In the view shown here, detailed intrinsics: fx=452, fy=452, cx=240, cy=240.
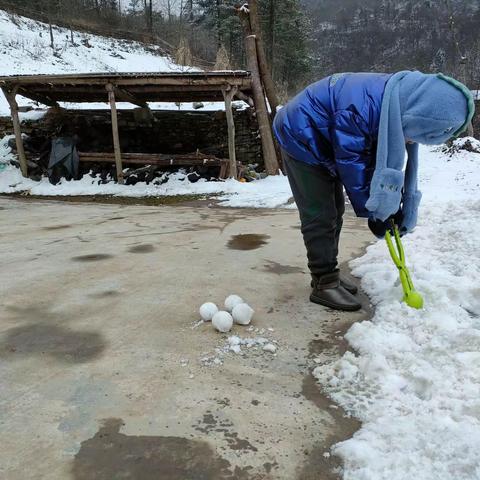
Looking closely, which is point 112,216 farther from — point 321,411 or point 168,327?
point 321,411

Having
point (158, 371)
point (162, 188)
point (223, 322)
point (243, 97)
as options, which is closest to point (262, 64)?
point (243, 97)

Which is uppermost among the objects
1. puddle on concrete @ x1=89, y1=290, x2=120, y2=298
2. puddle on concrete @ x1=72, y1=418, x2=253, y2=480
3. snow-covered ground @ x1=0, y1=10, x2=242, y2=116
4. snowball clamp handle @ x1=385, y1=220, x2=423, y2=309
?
snow-covered ground @ x1=0, y1=10, x2=242, y2=116

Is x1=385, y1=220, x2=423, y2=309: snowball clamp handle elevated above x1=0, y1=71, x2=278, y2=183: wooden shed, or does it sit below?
below

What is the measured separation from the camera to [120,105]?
14727 millimetres

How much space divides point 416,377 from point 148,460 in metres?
1.07

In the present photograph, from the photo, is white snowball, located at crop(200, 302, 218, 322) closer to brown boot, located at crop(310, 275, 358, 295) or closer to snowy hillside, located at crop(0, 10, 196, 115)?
brown boot, located at crop(310, 275, 358, 295)

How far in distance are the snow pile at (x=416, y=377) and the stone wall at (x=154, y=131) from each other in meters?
9.18

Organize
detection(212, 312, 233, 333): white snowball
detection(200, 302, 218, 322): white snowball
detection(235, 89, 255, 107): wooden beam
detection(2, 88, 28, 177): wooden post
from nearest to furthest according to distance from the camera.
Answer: detection(212, 312, 233, 333): white snowball < detection(200, 302, 218, 322): white snowball < detection(235, 89, 255, 107): wooden beam < detection(2, 88, 28, 177): wooden post

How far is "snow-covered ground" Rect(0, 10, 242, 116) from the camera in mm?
19359

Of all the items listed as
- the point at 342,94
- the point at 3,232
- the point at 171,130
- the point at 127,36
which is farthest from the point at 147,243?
the point at 127,36

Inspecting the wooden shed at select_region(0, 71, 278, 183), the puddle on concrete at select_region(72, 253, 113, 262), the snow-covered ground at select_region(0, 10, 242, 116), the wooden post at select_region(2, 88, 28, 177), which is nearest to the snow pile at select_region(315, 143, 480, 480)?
the puddle on concrete at select_region(72, 253, 113, 262)

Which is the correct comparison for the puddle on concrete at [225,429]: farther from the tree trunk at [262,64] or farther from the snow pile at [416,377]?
the tree trunk at [262,64]

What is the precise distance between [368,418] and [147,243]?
3.11 metres

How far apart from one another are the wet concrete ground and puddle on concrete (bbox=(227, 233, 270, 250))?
20cm
